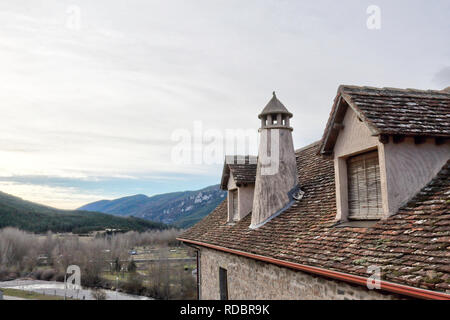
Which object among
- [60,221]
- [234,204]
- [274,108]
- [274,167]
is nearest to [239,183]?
[234,204]

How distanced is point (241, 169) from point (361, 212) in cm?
637

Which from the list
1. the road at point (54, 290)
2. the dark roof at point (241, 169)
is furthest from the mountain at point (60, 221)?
the dark roof at point (241, 169)

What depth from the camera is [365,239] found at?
556cm

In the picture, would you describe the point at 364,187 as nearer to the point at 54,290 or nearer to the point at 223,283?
the point at 223,283

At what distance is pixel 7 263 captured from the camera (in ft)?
281

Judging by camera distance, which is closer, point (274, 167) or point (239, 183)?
point (274, 167)

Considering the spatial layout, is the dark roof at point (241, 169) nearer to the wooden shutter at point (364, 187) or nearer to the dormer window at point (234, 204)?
the dormer window at point (234, 204)

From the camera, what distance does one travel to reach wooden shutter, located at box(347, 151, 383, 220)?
20.4 feet

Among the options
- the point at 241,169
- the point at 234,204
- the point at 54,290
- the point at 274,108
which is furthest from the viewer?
the point at 54,290
